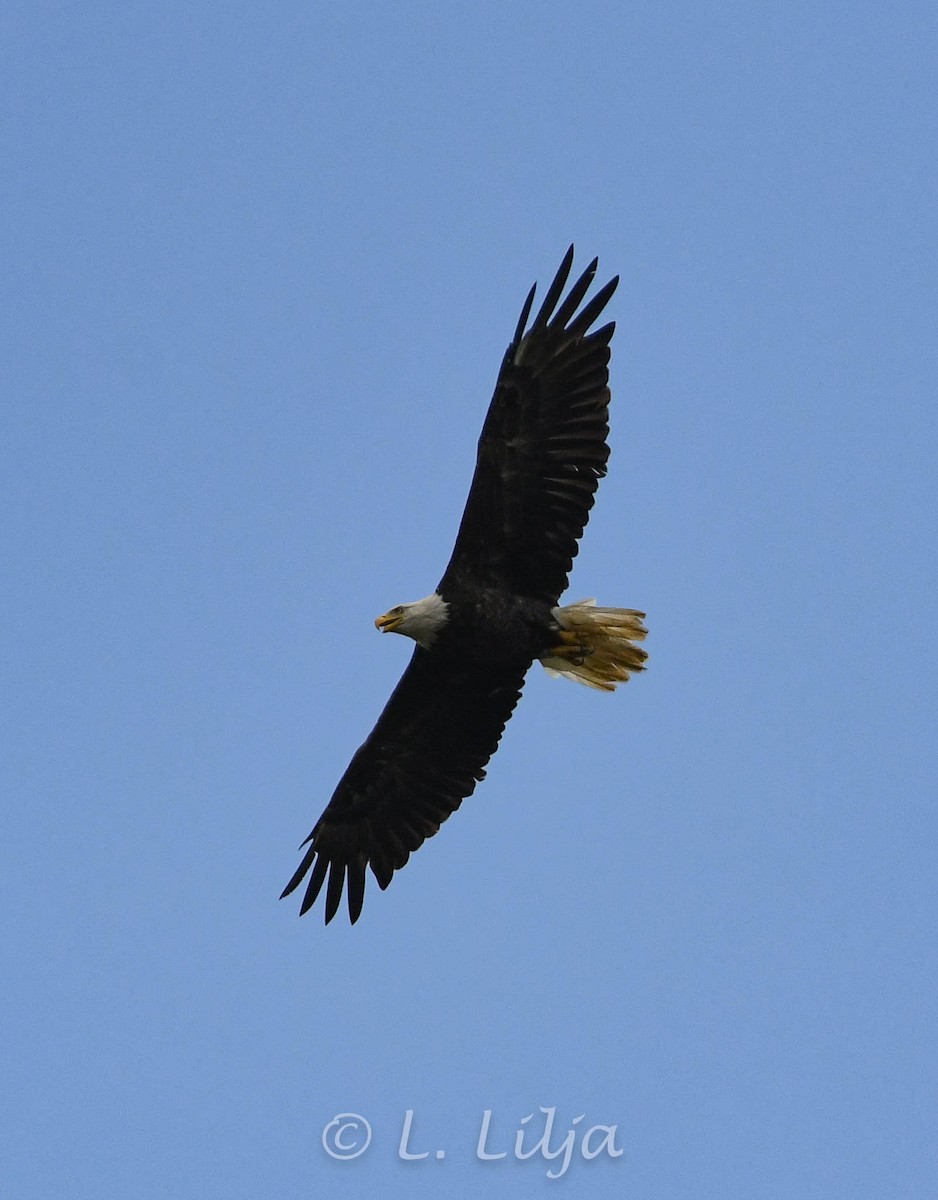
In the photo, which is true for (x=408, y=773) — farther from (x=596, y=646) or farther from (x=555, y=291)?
(x=555, y=291)

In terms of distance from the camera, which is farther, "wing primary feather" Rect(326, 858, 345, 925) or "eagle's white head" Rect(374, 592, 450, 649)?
"wing primary feather" Rect(326, 858, 345, 925)

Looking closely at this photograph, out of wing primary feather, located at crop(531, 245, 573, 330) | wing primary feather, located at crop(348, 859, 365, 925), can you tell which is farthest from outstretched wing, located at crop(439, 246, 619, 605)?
wing primary feather, located at crop(348, 859, 365, 925)

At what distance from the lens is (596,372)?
12.2m

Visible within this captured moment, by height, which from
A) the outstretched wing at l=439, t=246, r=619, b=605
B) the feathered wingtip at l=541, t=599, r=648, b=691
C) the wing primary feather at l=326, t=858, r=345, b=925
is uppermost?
the outstretched wing at l=439, t=246, r=619, b=605

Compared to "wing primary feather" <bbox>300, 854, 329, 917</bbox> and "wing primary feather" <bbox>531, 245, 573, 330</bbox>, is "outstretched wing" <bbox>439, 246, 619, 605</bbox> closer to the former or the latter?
"wing primary feather" <bbox>531, 245, 573, 330</bbox>

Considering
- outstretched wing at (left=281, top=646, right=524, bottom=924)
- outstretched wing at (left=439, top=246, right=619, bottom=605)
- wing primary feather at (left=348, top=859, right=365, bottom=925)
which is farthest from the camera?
wing primary feather at (left=348, top=859, right=365, bottom=925)

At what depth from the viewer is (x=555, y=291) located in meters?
12.2

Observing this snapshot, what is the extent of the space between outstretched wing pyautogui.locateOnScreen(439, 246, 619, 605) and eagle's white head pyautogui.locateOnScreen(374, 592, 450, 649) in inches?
23.1

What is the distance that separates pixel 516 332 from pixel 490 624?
1.79m

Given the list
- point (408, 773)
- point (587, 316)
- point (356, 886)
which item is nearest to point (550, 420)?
point (587, 316)

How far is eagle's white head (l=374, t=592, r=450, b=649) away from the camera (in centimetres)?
1246

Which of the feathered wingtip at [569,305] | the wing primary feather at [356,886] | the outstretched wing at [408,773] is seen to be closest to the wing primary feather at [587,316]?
the feathered wingtip at [569,305]

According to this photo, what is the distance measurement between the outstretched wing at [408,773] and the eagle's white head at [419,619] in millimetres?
383

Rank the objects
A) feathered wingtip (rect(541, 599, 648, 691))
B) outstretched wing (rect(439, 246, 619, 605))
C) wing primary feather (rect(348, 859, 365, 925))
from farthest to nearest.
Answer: wing primary feather (rect(348, 859, 365, 925))
feathered wingtip (rect(541, 599, 648, 691))
outstretched wing (rect(439, 246, 619, 605))
